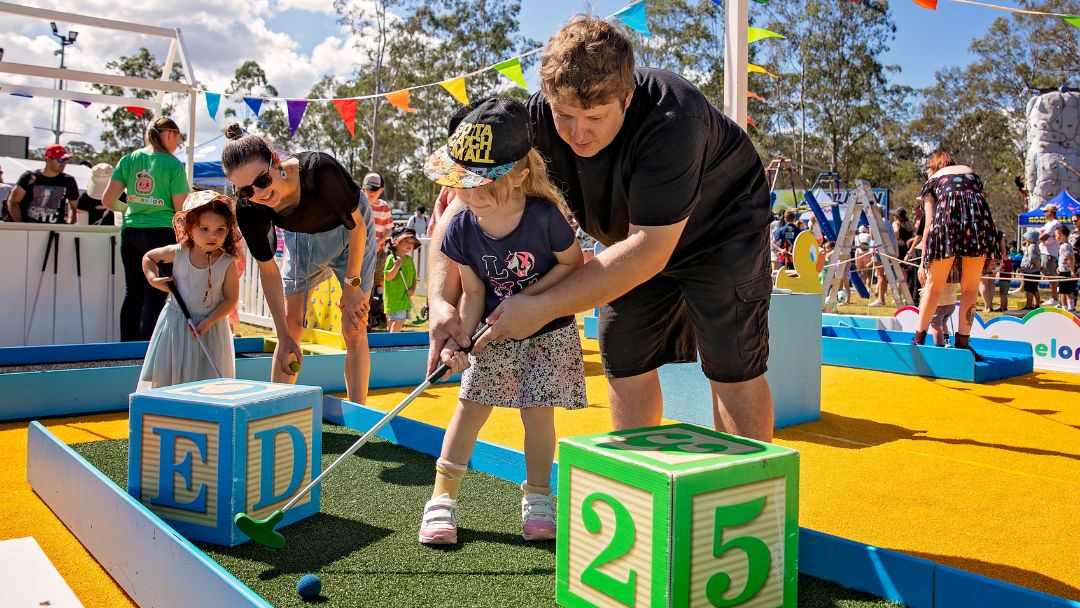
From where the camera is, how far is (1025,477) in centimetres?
352

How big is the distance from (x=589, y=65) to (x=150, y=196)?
510cm

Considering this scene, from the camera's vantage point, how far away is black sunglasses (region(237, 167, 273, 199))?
3507mm

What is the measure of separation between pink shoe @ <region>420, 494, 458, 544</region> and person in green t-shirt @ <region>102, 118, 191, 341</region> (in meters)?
4.18

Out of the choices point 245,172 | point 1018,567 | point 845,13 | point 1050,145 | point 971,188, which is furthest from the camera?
point 845,13

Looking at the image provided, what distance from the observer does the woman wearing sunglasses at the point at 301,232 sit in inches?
140

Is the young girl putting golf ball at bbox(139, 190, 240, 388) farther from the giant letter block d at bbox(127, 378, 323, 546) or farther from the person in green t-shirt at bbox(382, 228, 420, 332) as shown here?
the person in green t-shirt at bbox(382, 228, 420, 332)

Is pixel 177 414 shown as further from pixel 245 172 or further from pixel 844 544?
pixel 844 544

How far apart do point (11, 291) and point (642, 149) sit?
633 centimetres

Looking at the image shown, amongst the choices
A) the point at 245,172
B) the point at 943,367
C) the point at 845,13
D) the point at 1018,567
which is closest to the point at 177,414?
the point at 245,172

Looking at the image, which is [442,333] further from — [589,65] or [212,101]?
[212,101]

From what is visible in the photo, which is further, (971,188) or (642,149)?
(971,188)

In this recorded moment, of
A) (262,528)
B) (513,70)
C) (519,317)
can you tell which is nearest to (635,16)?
(513,70)

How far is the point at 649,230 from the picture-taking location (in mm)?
1946

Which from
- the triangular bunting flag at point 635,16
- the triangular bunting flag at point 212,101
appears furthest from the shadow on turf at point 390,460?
the triangular bunting flag at point 212,101
